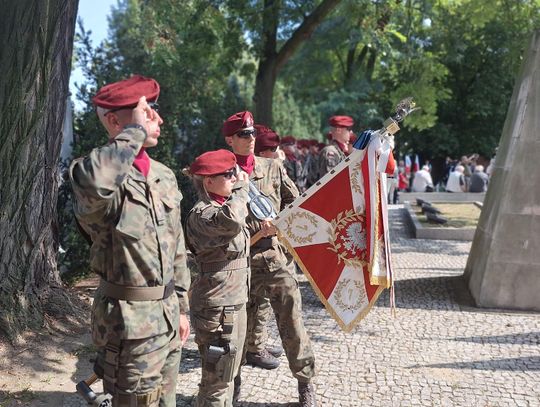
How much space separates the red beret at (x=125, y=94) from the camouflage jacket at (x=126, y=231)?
0.49 ft

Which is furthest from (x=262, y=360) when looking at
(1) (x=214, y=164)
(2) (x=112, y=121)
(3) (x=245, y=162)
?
(2) (x=112, y=121)

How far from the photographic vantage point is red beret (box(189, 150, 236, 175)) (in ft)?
10.5

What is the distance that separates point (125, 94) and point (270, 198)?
6.37ft

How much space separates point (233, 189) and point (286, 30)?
37.8 feet

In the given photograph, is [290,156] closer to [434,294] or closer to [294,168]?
[294,168]

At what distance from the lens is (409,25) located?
14477 millimetres

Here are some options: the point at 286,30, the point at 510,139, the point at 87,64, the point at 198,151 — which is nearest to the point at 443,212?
the point at 286,30

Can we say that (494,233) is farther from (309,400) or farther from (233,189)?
(233,189)

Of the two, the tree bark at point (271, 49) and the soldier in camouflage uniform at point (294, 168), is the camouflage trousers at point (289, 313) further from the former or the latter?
the tree bark at point (271, 49)

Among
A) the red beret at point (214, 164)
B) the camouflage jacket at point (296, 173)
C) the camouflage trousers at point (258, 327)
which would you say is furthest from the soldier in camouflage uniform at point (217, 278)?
the camouflage jacket at point (296, 173)

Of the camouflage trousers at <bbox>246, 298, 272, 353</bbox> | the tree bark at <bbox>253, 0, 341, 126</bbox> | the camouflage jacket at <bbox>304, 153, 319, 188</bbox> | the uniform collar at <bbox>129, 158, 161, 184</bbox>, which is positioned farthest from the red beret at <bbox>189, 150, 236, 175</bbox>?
the tree bark at <bbox>253, 0, 341, 126</bbox>

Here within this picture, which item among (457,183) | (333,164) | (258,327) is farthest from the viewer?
(457,183)

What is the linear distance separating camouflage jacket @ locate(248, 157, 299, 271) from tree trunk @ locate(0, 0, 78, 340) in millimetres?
2082

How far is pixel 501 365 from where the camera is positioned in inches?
188
